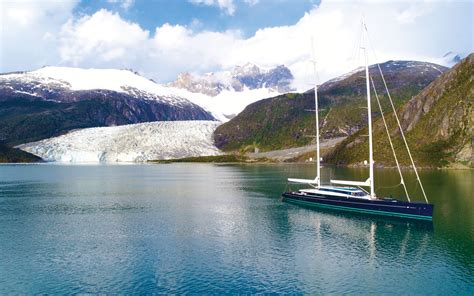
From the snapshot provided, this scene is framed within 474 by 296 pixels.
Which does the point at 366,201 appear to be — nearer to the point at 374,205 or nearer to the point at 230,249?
the point at 374,205

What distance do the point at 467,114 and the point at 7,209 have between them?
166036 millimetres

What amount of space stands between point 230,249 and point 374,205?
2716cm

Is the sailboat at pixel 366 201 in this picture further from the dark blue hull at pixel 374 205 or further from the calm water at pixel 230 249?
the calm water at pixel 230 249

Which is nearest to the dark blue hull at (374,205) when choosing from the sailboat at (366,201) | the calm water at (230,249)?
the sailboat at (366,201)

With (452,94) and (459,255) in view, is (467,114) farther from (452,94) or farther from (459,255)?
(459,255)

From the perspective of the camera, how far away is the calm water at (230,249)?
113ft

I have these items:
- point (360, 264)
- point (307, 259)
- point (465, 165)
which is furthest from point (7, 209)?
point (465, 165)

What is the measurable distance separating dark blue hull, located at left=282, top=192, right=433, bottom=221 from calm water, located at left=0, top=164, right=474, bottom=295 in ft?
5.65

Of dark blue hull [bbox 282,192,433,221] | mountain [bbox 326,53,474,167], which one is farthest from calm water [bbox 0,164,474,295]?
mountain [bbox 326,53,474,167]

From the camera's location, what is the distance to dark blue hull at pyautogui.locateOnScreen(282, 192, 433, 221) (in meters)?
57.6

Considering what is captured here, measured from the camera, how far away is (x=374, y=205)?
6244 centimetres

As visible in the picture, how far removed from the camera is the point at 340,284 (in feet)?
111

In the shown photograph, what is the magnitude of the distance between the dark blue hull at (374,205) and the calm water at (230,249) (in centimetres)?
172

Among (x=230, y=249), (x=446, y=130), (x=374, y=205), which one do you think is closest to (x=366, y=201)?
(x=374, y=205)
